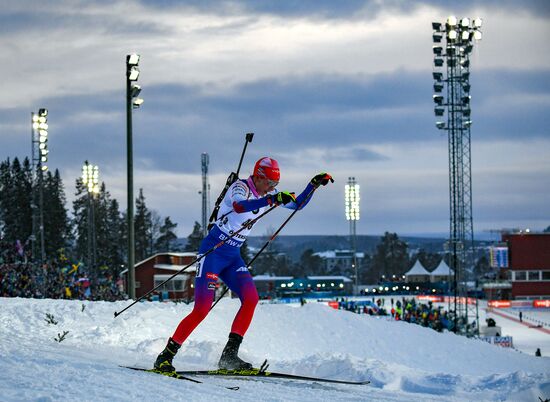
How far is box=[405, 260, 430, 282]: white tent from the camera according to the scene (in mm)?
107938

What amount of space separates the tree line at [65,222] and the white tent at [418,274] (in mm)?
35589

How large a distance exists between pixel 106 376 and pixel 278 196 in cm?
229

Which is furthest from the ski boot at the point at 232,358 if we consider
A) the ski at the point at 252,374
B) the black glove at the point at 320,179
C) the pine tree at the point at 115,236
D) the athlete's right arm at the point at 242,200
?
the pine tree at the point at 115,236

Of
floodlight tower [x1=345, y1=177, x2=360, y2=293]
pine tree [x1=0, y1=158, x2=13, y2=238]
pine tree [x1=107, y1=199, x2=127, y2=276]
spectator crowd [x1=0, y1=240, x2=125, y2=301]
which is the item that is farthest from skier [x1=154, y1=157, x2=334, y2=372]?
pine tree [x1=107, y1=199, x2=127, y2=276]

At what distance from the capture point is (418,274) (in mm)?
108188

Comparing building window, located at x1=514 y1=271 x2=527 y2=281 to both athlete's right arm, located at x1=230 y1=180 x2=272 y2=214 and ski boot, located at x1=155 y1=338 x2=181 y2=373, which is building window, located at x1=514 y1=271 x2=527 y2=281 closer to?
athlete's right arm, located at x1=230 y1=180 x2=272 y2=214

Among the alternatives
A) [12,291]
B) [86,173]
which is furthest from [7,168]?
[12,291]

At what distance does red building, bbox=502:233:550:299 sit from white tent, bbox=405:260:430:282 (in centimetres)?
2677

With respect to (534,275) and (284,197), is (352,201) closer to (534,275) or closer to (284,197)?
(534,275)

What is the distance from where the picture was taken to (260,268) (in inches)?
6570

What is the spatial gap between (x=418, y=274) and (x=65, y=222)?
49.1 m

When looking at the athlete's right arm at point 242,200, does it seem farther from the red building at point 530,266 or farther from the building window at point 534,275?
the building window at point 534,275

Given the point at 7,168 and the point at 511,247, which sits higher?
the point at 7,168

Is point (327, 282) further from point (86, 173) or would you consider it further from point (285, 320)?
point (285, 320)
